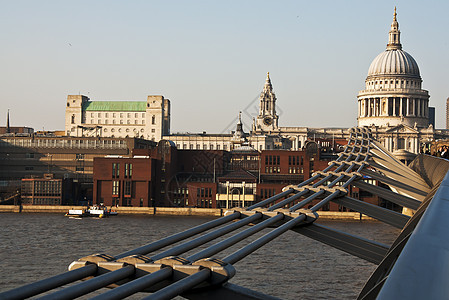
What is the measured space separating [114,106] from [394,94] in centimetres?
4694

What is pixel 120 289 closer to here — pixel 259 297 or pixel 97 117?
pixel 259 297

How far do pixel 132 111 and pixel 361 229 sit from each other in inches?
3197

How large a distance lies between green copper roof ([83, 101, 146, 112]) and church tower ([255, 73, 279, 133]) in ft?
65.8

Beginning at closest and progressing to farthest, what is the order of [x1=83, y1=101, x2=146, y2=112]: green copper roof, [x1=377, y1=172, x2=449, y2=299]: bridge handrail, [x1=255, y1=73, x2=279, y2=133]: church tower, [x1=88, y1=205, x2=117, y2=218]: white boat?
[x1=377, y1=172, x2=449, y2=299]: bridge handrail
[x1=88, y1=205, x2=117, y2=218]: white boat
[x1=255, y1=73, x2=279, y2=133]: church tower
[x1=83, y1=101, x2=146, y2=112]: green copper roof

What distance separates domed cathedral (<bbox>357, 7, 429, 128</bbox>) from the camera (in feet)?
371

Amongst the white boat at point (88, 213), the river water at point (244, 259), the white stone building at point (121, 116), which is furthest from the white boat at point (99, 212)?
the white stone building at point (121, 116)

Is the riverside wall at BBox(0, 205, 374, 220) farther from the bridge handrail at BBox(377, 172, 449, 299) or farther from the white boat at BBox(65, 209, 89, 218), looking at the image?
the bridge handrail at BBox(377, 172, 449, 299)

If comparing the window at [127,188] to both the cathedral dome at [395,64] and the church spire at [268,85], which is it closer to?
the church spire at [268,85]

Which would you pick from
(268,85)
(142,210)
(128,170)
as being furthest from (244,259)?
(268,85)

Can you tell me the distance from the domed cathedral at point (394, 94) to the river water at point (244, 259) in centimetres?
7167

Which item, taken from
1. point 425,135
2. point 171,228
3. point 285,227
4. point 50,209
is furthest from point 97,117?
point 285,227

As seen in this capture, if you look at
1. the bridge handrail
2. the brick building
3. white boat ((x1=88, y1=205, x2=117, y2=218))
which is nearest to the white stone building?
the brick building

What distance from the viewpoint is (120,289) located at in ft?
11.8

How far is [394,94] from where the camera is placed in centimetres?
11238
